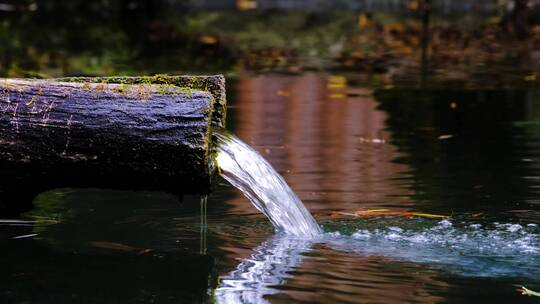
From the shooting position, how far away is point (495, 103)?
34.4 ft

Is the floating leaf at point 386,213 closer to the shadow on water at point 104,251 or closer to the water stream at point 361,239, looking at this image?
the water stream at point 361,239

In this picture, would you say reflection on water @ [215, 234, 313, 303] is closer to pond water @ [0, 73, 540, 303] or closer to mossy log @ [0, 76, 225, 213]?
pond water @ [0, 73, 540, 303]

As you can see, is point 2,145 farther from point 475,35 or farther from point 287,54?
point 475,35

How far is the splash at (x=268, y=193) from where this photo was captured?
5.17 metres

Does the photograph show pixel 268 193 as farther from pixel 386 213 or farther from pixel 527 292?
pixel 527 292

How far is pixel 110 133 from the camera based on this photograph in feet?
15.7

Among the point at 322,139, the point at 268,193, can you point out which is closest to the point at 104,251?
the point at 268,193

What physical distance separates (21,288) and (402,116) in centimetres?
592

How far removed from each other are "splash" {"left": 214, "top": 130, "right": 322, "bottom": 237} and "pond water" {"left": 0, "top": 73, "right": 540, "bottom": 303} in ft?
0.32

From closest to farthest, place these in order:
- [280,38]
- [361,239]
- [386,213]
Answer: [361,239]
[386,213]
[280,38]

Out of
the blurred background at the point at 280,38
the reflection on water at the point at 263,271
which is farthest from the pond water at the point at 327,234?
the blurred background at the point at 280,38

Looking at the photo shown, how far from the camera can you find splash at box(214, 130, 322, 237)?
5168mm

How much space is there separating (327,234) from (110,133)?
122 centimetres

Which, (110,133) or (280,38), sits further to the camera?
(280,38)
